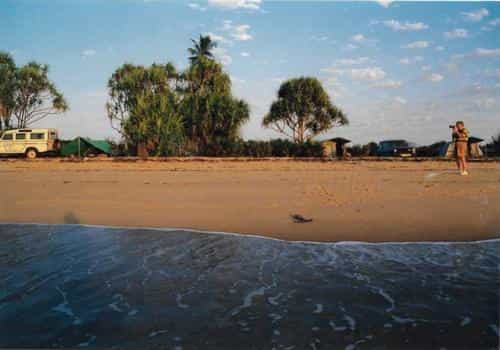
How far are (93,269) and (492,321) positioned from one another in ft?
9.73

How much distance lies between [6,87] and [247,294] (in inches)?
1467

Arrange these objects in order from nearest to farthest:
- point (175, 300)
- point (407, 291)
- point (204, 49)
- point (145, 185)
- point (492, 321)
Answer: point (492, 321) → point (175, 300) → point (407, 291) → point (145, 185) → point (204, 49)

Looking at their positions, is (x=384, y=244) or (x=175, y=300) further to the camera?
(x=384, y=244)

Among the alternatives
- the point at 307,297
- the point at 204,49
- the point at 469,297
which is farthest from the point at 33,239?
the point at 204,49

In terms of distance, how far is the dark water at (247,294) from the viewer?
7.20 ft

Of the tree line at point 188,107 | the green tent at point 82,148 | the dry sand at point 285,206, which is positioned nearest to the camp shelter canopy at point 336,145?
the tree line at point 188,107

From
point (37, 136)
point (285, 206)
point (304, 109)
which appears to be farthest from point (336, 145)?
point (285, 206)

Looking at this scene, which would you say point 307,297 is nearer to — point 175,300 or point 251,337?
point 251,337

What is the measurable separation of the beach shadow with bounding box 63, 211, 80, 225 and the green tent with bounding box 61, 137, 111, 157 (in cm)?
1940

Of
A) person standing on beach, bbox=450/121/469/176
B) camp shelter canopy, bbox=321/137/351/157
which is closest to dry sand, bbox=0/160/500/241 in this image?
person standing on beach, bbox=450/121/469/176

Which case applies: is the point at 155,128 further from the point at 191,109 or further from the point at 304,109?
the point at 304,109

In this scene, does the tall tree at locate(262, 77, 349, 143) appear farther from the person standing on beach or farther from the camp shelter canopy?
the person standing on beach

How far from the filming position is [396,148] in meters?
24.5

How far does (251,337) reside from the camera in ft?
7.18
